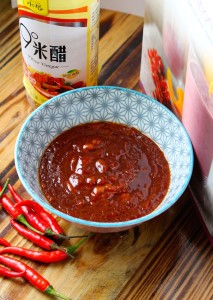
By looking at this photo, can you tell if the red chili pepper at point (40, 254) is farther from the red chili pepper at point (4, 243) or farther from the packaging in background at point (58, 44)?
the packaging in background at point (58, 44)

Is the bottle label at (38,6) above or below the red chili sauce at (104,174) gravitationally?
above

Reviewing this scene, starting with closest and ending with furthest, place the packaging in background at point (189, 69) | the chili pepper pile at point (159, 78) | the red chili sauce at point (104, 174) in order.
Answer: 1. the packaging in background at point (189, 69)
2. the red chili sauce at point (104, 174)
3. the chili pepper pile at point (159, 78)

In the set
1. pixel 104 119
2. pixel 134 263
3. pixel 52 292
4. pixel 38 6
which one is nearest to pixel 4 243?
pixel 52 292

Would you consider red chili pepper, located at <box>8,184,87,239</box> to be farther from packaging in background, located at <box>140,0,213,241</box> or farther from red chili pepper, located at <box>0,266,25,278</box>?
packaging in background, located at <box>140,0,213,241</box>

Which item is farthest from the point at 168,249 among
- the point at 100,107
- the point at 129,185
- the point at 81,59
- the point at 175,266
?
the point at 81,59

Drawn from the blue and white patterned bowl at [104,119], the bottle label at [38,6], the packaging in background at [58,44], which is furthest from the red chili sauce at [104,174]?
the bottle label at [38,6]

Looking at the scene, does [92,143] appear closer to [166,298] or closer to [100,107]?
[100,107]

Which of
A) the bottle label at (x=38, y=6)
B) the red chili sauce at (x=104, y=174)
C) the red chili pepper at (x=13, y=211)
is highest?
the bottle label at (x=38, y=6)
